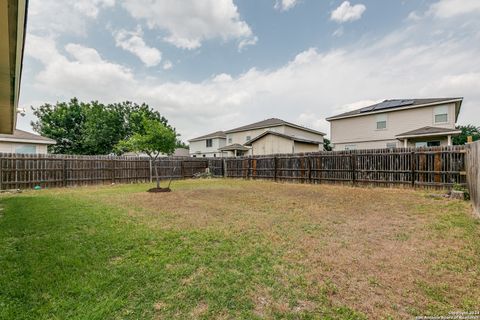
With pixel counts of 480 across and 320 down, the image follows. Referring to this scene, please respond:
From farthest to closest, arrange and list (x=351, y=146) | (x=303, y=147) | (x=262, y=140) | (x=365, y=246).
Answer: (x=262, y=140) → (x=303, y=147) → (x=351, y=146) → (x=365, y=246)

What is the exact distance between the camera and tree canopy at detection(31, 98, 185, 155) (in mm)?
25906

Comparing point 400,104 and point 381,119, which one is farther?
point 381,119

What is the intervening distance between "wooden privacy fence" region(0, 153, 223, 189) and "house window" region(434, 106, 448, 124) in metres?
19.5

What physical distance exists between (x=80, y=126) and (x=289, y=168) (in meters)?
26.9

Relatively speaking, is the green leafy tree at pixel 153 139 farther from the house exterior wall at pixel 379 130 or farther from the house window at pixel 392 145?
the house window at pixel 392 145

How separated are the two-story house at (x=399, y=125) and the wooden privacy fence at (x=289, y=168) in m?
6.53

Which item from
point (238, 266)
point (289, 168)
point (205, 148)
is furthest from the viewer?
point (205, 148)

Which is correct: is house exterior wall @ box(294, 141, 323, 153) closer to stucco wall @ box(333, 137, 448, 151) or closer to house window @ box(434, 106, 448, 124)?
stucco wall @ box(333, 137, 448, 151)

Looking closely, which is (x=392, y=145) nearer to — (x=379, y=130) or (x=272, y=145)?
(x=379, y=130)

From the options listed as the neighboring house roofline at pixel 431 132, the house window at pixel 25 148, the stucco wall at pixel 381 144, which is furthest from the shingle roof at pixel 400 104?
the house window at pixel 25 148

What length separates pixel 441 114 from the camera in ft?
51.6

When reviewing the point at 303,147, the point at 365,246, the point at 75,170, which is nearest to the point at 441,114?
the point at 303,147

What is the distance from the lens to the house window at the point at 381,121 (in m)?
18.0

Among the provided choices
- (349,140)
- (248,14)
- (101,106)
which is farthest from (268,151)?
(101,106)
